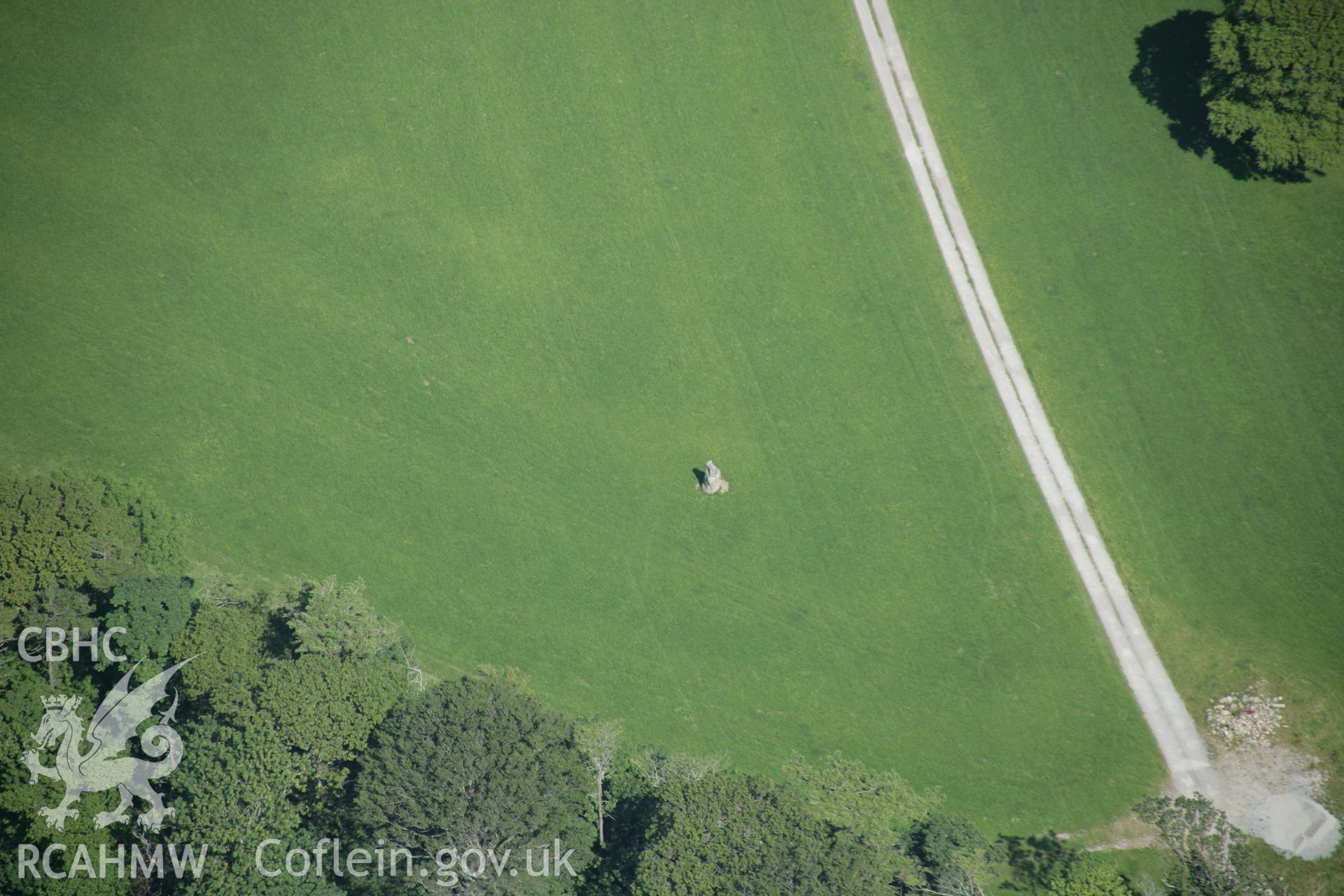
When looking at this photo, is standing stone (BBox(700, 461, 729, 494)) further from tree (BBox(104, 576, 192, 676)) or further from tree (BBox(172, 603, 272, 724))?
tree (BBox(104, 576, 192, 676))

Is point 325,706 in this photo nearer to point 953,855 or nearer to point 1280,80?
point 953,855

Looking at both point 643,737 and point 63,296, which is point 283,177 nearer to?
point 63,296

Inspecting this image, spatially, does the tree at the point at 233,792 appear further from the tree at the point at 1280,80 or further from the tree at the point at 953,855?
the tree at the point at 1280,80

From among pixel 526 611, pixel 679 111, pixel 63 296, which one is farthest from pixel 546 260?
pixel 63 296

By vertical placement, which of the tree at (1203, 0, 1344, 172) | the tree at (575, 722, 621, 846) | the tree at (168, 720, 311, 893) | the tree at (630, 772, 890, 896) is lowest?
the tree at (630, 772, 890, 896)

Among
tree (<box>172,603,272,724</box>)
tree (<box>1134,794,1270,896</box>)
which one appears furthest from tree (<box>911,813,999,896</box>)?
tree (<box>172,603,272,724</box>)

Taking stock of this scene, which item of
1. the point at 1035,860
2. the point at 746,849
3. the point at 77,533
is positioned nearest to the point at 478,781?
the point at 746,849
